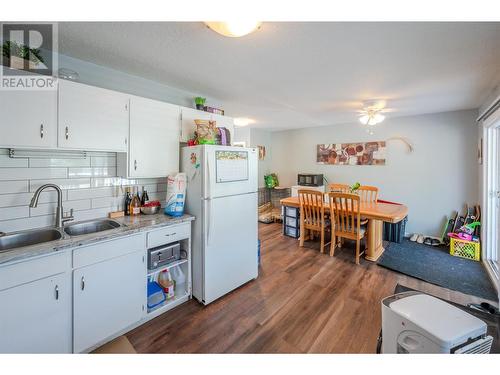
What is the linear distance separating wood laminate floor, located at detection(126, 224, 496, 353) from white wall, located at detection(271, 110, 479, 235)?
1.98m

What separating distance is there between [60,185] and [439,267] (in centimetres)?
432

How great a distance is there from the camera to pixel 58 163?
1797 millimetres

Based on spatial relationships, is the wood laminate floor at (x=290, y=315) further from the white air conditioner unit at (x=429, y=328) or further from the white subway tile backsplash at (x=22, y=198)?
the white subway tile backsplash at (x=22, y=198)

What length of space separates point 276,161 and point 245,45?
455 cm

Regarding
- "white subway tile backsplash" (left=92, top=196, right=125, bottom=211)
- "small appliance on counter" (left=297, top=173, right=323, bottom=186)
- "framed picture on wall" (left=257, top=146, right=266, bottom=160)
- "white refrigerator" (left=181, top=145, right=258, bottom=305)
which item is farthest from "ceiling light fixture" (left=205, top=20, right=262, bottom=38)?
"framed picture on wall" (left=257, top=146, right=266, bottom=160)

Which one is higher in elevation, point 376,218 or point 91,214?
point 91,214

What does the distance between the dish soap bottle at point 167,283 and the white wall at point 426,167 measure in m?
4.10

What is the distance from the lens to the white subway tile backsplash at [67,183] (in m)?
1.69

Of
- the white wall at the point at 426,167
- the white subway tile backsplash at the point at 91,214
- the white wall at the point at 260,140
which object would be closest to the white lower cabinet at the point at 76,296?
the white subway tile backsplash at the point at 91,214

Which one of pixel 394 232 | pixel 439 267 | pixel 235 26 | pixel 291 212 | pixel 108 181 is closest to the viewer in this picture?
pixel 235 26

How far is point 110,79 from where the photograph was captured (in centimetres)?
206

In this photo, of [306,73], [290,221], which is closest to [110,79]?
[306,73]

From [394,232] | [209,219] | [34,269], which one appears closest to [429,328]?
[209,219]

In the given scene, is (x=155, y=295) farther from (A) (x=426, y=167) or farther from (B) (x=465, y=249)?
(A) (x=426, y=167)
